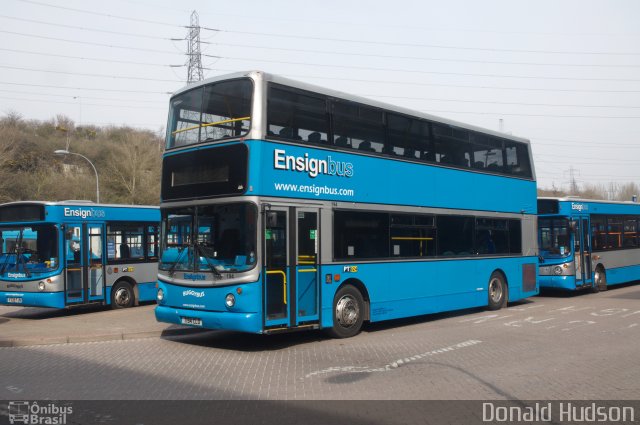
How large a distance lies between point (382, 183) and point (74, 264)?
29.0ft

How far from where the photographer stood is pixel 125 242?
60.4 feet

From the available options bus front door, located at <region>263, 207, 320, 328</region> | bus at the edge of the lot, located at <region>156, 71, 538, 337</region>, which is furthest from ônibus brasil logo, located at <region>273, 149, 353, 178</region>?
bus front door, located at <region>263, 207, 320, 328</region>

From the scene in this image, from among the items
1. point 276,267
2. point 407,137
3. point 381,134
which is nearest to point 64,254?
point 276,267

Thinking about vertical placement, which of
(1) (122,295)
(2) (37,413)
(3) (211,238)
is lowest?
(2) (37,413)

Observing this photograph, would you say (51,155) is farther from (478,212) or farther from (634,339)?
(634,339)

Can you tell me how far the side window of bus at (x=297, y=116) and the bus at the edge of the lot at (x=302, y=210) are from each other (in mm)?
28

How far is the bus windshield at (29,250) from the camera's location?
642 inches

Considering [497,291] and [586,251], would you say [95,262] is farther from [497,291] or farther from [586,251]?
[586,251]

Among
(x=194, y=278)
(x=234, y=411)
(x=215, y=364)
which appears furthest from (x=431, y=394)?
(x=194, y=278)

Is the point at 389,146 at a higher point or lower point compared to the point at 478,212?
higher

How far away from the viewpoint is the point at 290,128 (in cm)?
1155

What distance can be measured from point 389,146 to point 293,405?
7.72m

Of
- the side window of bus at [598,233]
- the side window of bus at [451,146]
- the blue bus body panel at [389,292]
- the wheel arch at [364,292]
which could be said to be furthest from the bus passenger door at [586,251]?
the wheel arch at [364,292]

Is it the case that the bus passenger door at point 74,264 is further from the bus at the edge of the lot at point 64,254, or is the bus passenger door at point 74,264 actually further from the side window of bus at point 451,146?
the side window of bus at point 451,146
